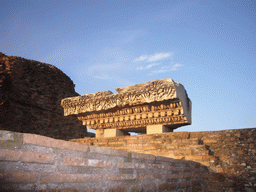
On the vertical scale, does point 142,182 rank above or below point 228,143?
below

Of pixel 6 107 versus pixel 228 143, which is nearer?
pixel 228 143

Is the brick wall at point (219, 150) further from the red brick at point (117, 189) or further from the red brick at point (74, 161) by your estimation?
the red brick at point (74, 161)

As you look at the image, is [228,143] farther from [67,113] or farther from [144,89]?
[67,113]

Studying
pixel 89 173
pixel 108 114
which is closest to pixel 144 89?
pixel 108 114

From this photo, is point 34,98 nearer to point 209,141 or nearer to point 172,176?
point 209,141

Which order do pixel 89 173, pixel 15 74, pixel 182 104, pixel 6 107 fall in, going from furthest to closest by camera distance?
pixel 15 74, pixel 6 107, pixel 182 104, pixel 89 173

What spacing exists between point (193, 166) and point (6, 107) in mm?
15232

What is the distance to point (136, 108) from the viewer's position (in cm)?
501

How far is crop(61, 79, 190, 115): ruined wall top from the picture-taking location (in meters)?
4.41

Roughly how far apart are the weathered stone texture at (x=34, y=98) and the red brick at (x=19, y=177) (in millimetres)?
15112

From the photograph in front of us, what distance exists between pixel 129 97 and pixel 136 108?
0.32 metres

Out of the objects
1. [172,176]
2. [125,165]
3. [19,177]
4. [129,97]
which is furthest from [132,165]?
[129,97]

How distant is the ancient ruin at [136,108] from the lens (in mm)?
4508

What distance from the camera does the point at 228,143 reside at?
351 centimetres
